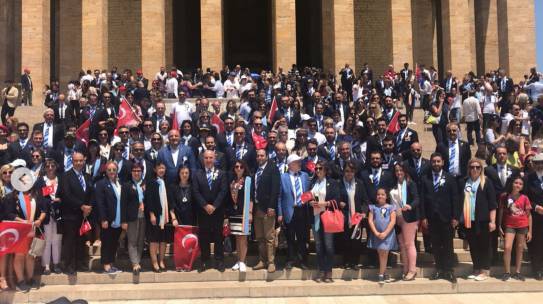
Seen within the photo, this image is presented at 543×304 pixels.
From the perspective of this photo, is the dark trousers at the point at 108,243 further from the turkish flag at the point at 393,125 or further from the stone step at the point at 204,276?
the turkish flag at the point at 393,125

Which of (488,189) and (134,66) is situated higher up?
(134,66)

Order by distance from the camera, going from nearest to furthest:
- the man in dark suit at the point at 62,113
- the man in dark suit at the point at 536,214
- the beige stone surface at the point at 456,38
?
1. the man in dark suit at the point at 536,214
2. the man in dark suit at the point at 62,113
3. the beige stone surface at the point at 456,38

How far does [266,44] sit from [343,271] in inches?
1115

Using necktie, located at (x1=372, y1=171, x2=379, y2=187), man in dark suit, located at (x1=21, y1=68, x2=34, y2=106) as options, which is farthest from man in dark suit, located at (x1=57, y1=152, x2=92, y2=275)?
man in dark suit, located at (x1=21, y1=68, x2=34, y2=106)

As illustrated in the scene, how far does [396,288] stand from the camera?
27.6 ft

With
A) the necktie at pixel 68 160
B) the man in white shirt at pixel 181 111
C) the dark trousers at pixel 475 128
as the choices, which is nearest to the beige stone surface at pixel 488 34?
the dark trousers at pixel 475 128

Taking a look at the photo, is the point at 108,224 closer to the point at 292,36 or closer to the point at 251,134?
the point at 251,134

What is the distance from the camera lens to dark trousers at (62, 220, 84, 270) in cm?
883

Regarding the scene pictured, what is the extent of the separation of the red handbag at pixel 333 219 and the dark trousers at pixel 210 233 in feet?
5.35

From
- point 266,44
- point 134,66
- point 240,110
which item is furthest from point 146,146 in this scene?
point 266,44

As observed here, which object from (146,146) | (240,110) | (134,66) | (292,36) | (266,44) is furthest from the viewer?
(266,44)

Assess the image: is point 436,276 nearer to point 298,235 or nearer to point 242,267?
point 298,235

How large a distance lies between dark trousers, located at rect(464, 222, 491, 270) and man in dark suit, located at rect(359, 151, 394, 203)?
1437mm

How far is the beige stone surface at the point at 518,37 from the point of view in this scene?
2841 cm
